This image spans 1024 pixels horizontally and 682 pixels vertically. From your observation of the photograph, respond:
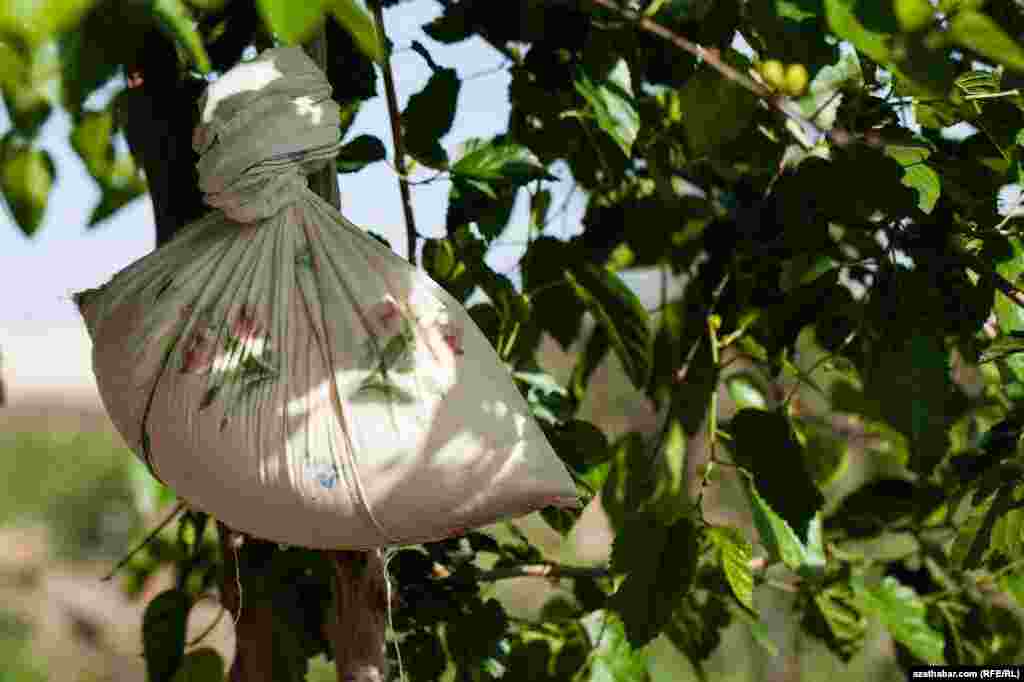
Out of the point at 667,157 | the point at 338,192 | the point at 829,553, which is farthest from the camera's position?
the point at 829,553

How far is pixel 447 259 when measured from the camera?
4.27 feet

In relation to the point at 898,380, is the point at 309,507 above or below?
below

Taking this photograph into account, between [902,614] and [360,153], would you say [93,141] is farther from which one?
[902,614]

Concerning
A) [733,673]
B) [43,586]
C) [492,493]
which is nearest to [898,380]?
[492,493]

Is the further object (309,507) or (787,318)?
(787,318)

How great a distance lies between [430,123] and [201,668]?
68 cm

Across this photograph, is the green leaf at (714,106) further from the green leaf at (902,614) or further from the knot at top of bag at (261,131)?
the green leaf at (902,614)

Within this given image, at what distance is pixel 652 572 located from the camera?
4.13 feet

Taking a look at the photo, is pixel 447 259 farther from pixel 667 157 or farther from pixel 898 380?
pixel 898 380

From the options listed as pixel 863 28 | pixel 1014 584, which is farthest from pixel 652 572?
pixel 863 28

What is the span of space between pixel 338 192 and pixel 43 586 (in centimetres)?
408

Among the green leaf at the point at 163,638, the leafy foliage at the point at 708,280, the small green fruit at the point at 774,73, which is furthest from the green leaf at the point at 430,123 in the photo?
the green leaf at the point at 163,638

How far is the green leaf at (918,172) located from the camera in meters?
1.00

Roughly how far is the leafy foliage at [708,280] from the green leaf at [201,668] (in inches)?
0.5
